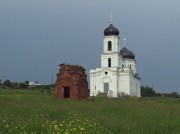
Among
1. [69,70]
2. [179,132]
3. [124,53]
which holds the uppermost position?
[124,53]

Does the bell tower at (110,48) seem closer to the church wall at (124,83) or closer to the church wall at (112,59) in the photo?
the church wall at (112,59)

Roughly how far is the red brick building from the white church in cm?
2176

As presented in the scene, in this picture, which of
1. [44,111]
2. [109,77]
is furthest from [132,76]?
[44,111]

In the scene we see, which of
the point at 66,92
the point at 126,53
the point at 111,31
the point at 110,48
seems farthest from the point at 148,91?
the point at 66,92

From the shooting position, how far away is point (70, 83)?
143 ft

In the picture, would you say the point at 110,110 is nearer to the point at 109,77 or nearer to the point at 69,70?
the point at 69,70

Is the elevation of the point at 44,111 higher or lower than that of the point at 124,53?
lower

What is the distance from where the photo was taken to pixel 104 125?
13.3 meters

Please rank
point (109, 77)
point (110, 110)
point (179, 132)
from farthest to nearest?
point (109, 77)
point (110, 110)
point (179, 132)

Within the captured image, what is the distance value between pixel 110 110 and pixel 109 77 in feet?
153

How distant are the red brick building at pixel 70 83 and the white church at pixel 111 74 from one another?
2176 cm

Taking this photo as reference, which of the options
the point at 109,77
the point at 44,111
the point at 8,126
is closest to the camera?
the point at 8,126

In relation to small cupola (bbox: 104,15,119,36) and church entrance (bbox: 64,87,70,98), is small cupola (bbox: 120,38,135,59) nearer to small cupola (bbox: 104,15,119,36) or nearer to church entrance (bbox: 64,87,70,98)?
small cupola (bbox: 104,15,119,36)

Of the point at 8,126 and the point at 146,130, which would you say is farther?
the point at 146,130
